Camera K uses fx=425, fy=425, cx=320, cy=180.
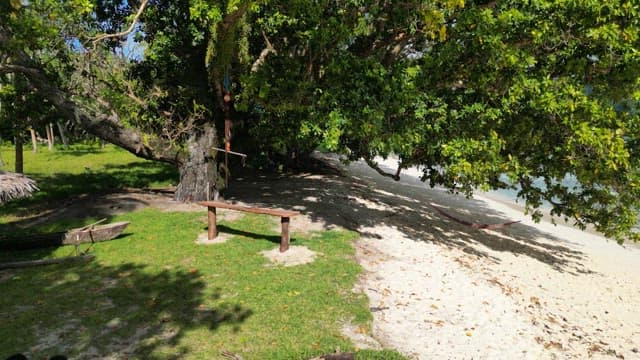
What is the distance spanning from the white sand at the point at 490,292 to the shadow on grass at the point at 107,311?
329 cm

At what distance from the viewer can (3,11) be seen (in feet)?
38.6

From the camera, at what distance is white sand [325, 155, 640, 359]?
764 cm

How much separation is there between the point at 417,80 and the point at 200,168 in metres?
7.89

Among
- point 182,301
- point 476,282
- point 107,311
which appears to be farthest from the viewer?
point 476,282

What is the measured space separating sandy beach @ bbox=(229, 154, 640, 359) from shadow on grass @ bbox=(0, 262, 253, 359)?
3.22 m

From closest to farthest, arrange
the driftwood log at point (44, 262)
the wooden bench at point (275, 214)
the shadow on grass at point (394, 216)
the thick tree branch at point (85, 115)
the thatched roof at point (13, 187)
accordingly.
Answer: the thatched roof at point (13, 187) → the driftwood log at point (44, 262) → the wooden bench at point (275, 214) → the thick tree branch at point (85, 115) → the shadow on grass at point (394, 216)

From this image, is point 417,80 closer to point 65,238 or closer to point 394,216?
point 394,216

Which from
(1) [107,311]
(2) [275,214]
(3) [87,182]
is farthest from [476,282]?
(3) [87,182]

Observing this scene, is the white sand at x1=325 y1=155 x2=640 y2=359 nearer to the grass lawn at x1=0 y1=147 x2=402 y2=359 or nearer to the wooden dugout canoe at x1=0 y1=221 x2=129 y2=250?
the grass lawn at x1=0 y1=147 x2=402 y2=359

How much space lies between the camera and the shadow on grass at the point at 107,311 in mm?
6336

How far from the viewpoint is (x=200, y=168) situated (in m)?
14.8

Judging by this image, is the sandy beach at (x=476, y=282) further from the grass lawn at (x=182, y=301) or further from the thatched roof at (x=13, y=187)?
the thatched roof at (x=13, y=187)

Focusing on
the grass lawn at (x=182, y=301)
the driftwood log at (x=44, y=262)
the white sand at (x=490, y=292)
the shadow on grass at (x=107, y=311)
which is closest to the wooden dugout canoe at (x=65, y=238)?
the grass lawn at (x=182, y=301)

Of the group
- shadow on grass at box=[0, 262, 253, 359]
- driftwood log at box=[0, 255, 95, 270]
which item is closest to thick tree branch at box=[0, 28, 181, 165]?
driftwood log at box=[0, 255, 95, 270]
